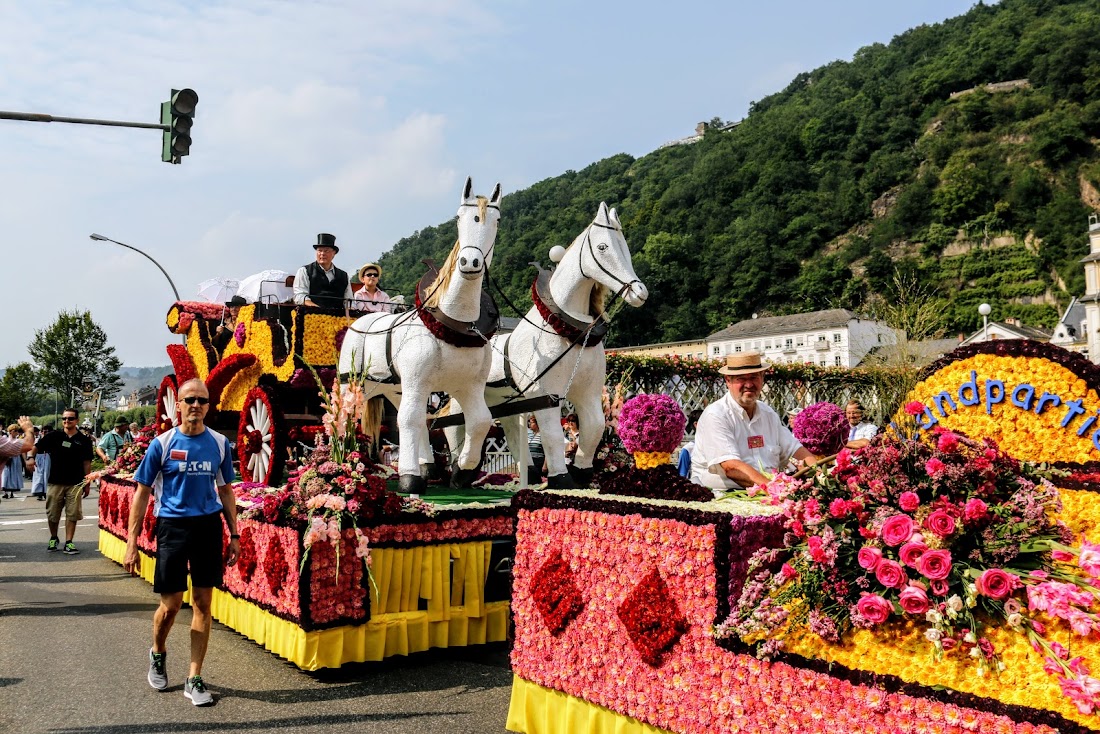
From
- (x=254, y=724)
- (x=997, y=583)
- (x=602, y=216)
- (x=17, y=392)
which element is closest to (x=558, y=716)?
(x=254, y=724)

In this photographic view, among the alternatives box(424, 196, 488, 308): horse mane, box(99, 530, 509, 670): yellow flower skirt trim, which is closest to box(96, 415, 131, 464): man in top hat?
box(99, 530, 509, 670): yellow flower skirt trim

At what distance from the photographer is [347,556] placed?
5594 millimetres

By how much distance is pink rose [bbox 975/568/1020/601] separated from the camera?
8.32 ft

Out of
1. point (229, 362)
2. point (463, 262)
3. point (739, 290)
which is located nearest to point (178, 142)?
point (229, 362)

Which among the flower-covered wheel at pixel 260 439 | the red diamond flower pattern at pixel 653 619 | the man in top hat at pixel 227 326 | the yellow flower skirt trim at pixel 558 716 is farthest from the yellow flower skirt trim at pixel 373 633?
the man in top hat at pixel 227 326

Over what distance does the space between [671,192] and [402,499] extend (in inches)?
3773

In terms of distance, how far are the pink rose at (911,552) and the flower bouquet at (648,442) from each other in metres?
1.61

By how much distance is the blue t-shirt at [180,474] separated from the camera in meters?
5.20

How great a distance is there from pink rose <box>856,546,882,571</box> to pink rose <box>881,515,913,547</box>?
49mm

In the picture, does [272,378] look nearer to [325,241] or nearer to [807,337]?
[325,241]

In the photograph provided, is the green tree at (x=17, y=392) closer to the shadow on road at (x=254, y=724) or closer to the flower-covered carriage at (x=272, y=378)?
the flower-covered carriage at (x=272, y=378)

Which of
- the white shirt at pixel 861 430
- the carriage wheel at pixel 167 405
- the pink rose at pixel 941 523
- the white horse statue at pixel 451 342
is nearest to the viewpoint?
the pink rose at pixel 941 523

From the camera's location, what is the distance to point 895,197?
90.2 metres

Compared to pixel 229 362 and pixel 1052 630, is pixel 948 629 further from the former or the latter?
pixel 229 362
